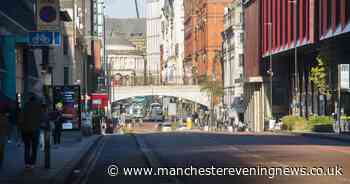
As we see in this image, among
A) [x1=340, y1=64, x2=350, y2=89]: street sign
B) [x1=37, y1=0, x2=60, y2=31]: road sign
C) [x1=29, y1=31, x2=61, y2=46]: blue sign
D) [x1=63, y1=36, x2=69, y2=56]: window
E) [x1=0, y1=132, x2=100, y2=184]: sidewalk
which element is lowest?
[x1=0, y1=132, x2=100, y2=184]: sidewalk

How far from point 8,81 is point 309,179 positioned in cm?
2679

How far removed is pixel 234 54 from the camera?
13088 cm

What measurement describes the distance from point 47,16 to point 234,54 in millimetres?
103292

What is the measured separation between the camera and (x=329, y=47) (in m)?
80.9

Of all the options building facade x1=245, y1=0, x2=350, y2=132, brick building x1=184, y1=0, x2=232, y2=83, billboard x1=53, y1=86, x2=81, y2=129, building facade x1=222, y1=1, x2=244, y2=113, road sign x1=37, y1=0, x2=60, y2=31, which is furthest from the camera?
brick building x1=184, y1=0, x2=232, y2=83

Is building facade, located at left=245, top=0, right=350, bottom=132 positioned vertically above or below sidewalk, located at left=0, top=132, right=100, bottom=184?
above

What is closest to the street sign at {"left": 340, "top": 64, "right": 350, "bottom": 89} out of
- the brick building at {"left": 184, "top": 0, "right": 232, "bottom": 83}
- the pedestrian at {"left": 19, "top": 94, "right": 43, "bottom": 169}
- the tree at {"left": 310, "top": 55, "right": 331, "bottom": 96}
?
the tree at {"left": 310, "top": 55, "right": 331, "bottom": 96}

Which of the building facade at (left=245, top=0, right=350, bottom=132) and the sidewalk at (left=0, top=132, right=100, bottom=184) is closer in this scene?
the sidewalk at (left=0, top=132, right=100, bottom=184)

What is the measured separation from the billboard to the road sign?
832 inches

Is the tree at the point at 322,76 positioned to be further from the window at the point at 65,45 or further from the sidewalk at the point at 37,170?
the sidewalk at the point at 37,170

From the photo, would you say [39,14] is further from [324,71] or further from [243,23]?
[243,23]

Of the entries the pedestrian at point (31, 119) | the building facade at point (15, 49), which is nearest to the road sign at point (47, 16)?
the pedestrian at point (31, 119)

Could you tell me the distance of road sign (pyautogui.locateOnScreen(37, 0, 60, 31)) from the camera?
28234 mm

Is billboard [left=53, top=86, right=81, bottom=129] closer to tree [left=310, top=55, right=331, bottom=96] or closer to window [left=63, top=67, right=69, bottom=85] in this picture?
tree [left=310, top=55, right=331, bottom=96]
